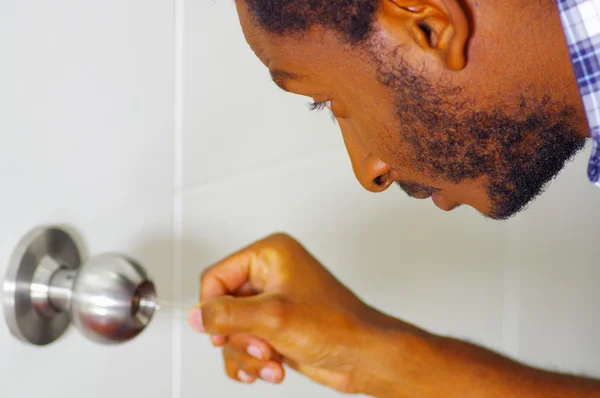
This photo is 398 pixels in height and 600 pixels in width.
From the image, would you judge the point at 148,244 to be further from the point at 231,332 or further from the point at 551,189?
the point at 551,189

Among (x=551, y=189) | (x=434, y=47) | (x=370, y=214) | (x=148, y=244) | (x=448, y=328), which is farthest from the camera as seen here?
(x=551, y=189)

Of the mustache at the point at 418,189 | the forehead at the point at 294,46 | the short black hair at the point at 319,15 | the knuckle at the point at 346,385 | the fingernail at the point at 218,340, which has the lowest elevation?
the knuckle at the point at 346,385

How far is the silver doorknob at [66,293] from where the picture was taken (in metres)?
0.58

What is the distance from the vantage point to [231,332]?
0.59 meters

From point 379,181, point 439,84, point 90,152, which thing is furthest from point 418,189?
point 90,152

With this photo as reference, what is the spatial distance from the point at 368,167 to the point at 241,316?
171 mm

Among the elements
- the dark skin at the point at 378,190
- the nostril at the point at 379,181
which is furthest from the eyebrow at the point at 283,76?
the nostril at the point at 379,181

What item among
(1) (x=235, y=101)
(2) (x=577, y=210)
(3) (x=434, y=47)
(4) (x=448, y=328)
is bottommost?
A: (4) (x=448, y=328)

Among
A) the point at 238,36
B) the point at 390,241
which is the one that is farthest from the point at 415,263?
the point at 238,36

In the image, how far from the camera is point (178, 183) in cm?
74

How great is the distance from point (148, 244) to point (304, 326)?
17 cm

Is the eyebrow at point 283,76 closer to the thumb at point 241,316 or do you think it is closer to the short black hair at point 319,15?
the short black hair at point 319,15

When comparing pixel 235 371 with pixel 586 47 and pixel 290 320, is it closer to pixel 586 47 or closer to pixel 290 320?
pixel 290 320

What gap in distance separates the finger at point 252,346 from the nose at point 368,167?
16 centimetres
